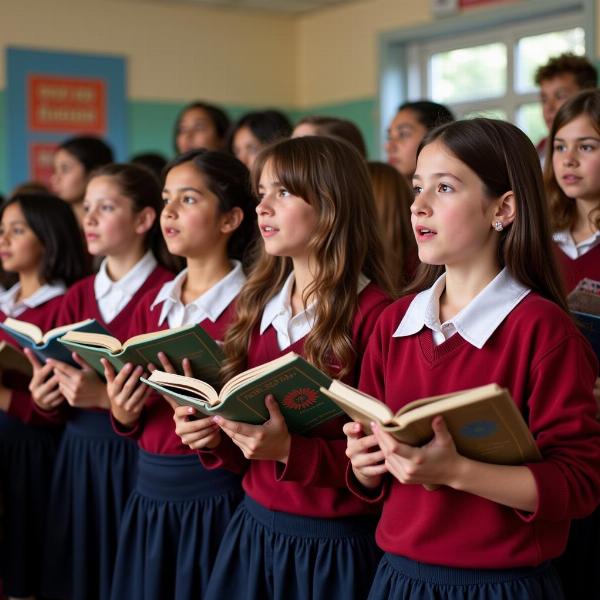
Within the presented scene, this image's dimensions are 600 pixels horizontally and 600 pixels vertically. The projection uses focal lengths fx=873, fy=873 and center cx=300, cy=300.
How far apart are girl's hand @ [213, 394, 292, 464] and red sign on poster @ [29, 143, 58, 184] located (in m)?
5.61

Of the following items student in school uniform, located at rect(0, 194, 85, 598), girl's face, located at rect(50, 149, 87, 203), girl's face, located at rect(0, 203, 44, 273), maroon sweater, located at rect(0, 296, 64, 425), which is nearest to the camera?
maroon sweater, located at rect(0, 296, 64, 425)

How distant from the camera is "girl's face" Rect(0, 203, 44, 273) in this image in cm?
297

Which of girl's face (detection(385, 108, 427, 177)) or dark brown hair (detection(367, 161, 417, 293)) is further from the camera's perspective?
girl's face (detection(385, 108, 427, 177))

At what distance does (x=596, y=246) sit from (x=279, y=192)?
83 cm

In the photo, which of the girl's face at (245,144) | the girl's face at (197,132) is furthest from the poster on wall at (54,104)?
the girl's face at (245,144)

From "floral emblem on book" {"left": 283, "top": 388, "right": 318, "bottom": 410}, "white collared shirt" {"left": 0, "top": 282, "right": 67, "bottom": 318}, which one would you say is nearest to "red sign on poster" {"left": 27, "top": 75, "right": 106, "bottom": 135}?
"white collared shirt" {"left": 0, "top": 282, "right": 67, "bottom": 318}

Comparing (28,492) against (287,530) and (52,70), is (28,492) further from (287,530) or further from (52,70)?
(52,70)

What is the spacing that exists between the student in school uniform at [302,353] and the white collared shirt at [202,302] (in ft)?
0.47

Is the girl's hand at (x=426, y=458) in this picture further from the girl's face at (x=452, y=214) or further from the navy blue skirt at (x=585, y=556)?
the navy blue skirt at (x=585, y=556)

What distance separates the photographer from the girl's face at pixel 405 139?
11.6 feet

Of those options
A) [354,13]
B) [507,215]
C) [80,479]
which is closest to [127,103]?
[354,13]

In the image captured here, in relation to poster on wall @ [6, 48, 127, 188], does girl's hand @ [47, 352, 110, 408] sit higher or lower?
lower

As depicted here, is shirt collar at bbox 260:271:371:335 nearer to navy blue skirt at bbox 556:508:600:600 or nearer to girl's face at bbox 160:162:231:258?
girl's face at bbox 160:162:231:258

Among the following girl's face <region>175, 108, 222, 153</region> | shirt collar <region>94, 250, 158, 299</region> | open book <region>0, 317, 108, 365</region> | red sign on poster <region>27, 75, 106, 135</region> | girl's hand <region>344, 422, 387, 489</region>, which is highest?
red sign on poster <region>27, 75, 106, 135</region>
